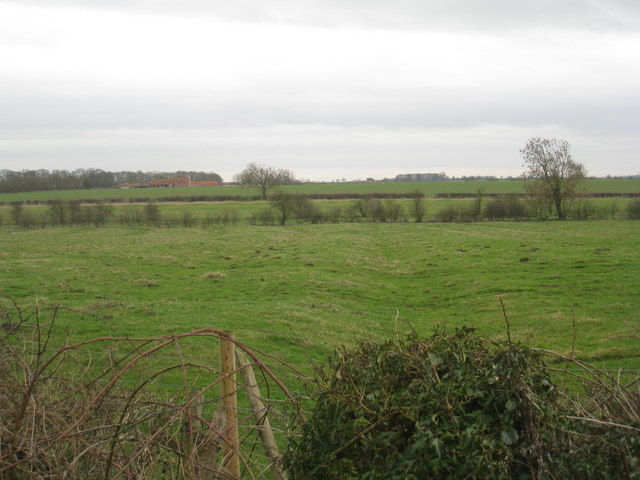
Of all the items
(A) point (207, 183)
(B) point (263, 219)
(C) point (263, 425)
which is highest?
(A) point (207, 183)

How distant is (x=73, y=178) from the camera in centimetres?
14225

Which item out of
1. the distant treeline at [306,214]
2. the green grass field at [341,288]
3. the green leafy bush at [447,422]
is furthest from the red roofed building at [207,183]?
the green leafy bush at [447,422]

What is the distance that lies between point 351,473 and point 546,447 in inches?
44.9

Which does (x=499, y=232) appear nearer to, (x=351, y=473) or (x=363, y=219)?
(x=363, y=219)

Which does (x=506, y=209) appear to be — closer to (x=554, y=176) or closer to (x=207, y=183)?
(x=554, y=176)

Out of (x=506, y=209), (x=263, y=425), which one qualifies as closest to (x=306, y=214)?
(x=506, y=209)

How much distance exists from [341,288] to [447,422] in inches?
853

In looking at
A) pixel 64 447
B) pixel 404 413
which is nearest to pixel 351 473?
pixel 404 413

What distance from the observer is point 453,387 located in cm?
273

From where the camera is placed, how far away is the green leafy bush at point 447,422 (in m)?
2.56

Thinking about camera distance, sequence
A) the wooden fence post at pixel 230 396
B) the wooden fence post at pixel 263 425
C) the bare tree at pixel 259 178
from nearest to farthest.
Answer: the wooden fence post at pixel 263 425 < the wooden fence post at pixel 230 396 < the bare tree at pixel 259 178

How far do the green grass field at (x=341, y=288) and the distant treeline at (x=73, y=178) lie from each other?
97.7 m

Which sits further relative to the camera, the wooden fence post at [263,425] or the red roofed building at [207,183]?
the red roofed building at [207,183]

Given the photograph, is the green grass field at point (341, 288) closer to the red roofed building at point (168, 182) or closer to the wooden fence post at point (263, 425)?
the wooden fence post at point (263, 425)
